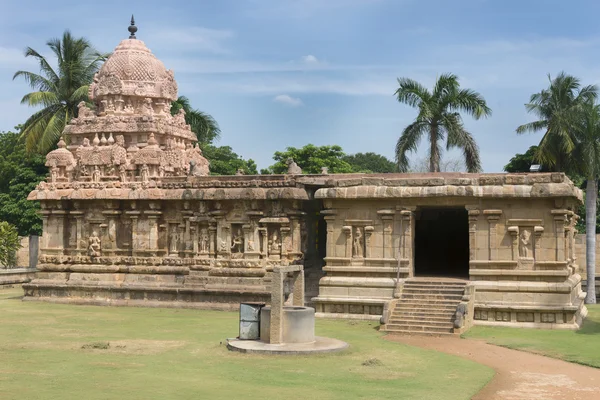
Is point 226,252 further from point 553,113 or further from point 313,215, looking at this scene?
point 553,113

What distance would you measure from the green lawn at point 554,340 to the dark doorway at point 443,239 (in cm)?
672

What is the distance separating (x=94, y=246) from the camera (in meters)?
23.9

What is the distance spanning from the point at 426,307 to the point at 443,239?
7.80 meters

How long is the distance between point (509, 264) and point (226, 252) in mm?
8202

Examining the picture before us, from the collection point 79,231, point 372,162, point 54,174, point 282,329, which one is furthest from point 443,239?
point 372,162

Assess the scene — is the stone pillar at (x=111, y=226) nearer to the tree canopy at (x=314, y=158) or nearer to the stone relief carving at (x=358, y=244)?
the stone relief carving at (x=358, y=244)

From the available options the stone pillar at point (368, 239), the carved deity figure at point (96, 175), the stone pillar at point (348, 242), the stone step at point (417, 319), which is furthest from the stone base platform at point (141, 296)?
the stone step at point (417, 319)

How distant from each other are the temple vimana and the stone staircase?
41mm

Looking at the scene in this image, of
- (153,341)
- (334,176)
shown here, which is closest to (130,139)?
(334,176)

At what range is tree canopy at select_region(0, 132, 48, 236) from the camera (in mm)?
39844

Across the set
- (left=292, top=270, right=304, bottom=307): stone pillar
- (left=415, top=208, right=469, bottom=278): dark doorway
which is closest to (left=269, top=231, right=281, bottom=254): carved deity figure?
(left=415, top=208, right=469, bottom=278): dark doorway

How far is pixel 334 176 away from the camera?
2231 cm

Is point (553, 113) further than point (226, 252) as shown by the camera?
Yes

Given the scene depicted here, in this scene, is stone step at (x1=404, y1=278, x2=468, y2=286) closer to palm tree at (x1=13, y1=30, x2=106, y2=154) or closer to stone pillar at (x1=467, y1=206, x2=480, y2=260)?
stone pillar at (x1=467, y1=206, x2=480, y2=260)
